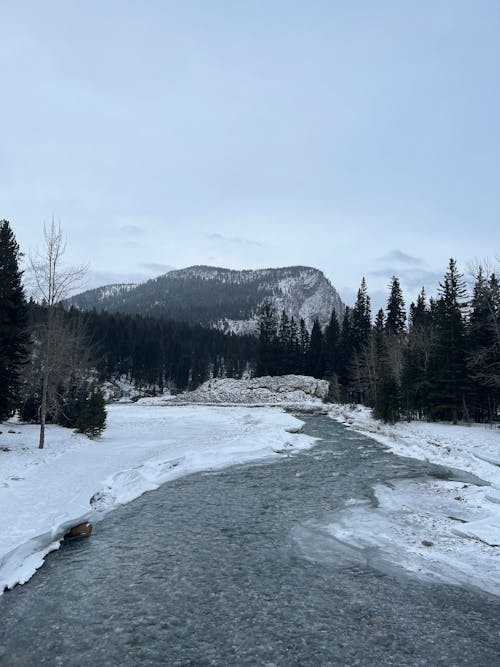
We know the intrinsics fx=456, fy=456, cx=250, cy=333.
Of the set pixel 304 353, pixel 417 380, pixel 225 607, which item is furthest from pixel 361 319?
pixel 225 607

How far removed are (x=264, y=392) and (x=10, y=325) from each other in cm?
5753

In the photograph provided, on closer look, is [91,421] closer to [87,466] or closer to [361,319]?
[87,466]

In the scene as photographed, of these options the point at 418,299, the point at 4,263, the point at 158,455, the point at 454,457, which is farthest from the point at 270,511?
the point at 418,299

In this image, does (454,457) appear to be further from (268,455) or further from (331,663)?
(331,663)

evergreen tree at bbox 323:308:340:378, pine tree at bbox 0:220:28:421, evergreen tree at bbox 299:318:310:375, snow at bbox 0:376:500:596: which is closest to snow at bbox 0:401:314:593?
snow at bbox 0:376:500:596

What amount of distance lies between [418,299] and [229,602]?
273 feet

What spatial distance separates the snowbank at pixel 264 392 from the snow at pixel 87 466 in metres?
37.0

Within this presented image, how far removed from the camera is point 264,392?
7938 centimetres

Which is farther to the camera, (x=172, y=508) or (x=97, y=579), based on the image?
(x=172, y=508)

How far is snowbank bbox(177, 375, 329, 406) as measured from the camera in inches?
2945

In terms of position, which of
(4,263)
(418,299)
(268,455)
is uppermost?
(418,299)

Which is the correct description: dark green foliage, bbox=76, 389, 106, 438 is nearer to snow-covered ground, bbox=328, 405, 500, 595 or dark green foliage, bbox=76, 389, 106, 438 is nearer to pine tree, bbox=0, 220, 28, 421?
pine tree, bbox=0, 220, 28, 421

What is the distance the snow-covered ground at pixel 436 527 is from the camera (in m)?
10.4

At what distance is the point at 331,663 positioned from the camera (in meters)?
6.58
